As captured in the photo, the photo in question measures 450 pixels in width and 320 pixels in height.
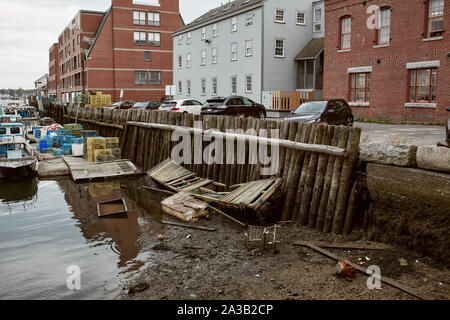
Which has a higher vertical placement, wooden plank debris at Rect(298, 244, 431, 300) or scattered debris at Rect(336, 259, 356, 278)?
scattered debris at Rect(336, 259, 356, 278)

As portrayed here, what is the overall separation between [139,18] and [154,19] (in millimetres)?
2547

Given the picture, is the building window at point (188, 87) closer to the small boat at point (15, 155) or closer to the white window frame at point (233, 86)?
Result: the white window frame at point (233, 86)

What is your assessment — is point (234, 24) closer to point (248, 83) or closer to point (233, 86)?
point (233, 86)

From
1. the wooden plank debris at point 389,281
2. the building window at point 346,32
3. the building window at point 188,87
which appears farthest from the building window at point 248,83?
the wooden plank debris at point 389,281

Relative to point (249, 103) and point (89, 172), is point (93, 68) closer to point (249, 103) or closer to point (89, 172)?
point (249, 103)

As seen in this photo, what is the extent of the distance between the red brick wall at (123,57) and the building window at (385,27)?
4427 cm

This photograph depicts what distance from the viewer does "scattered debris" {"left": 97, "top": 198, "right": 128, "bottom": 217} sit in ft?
37.6

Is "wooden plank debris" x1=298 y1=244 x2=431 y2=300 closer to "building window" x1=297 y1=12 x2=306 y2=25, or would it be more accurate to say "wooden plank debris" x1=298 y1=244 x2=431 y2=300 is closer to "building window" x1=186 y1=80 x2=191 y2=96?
"building window" x1=297 y1=12 x2=306 y2=25

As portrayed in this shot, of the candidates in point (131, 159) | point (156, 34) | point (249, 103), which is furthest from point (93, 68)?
point (131, 159)

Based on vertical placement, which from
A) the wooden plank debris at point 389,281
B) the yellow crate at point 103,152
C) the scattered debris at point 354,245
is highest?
the yellow crate at point 103,152

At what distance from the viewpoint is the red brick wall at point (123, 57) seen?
60.9 m

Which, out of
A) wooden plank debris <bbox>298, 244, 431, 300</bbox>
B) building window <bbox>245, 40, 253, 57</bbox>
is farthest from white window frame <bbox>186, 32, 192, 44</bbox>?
wooden plank debris <bbox>298, 244, 431, 300</bbox>

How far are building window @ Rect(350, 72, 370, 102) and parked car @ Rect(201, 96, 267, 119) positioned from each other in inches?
262

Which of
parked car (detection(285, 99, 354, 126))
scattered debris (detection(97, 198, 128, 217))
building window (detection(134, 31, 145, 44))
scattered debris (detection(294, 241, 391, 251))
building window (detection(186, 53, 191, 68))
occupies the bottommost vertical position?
scattered debris (detection(97, 198, 128, 217))
